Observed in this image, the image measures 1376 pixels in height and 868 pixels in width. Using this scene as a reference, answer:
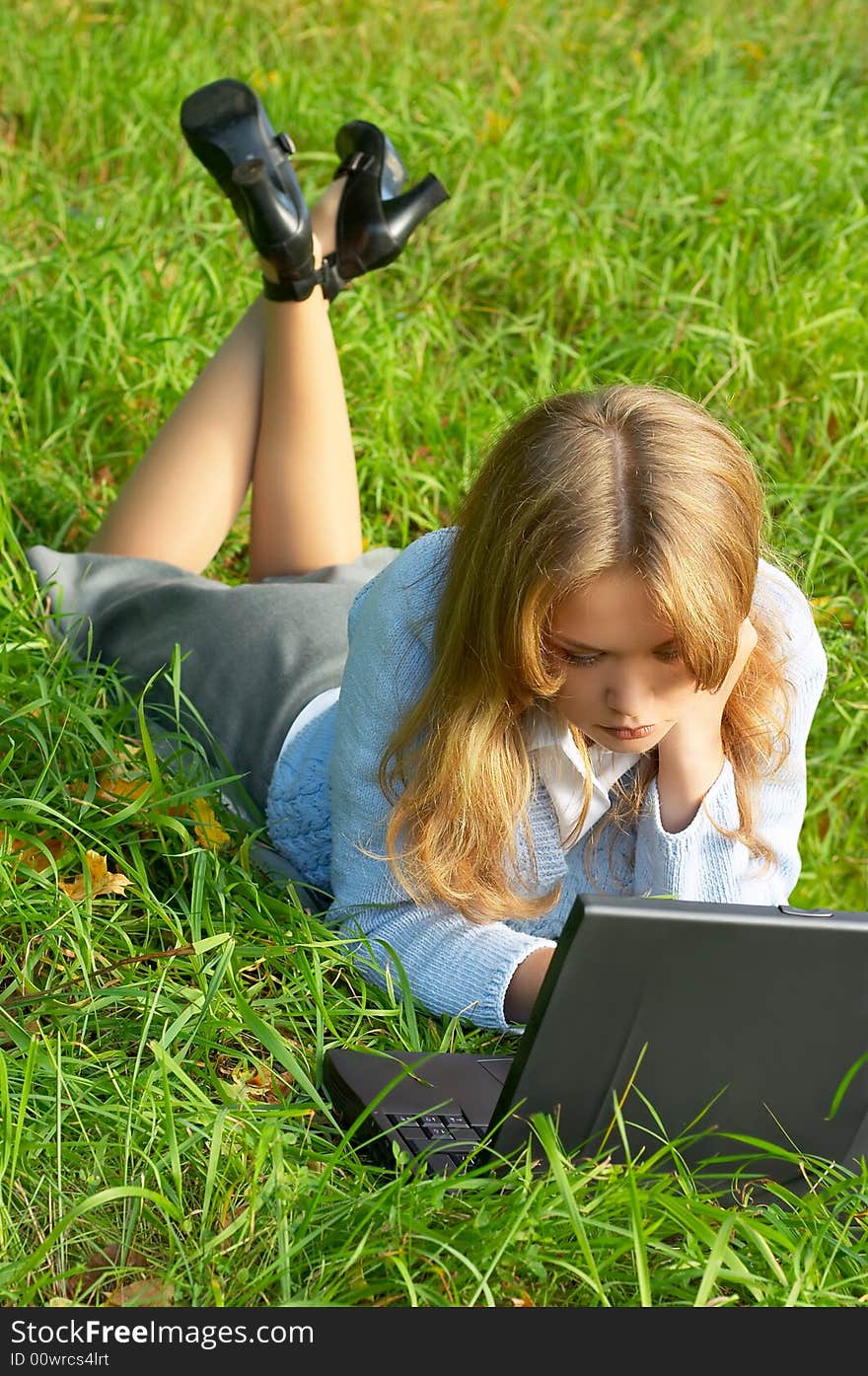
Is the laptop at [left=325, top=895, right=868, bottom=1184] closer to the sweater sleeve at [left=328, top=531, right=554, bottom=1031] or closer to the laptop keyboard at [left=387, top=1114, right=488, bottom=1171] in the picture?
the laptop keyboard at [left=387, top=1114, right=488, bottom=1171]

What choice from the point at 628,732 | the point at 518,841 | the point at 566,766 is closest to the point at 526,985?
the point at 518,841

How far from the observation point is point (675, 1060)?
62.9 inches

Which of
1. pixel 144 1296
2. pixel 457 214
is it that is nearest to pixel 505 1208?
pixel 144 1296

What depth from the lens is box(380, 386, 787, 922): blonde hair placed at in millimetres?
1782

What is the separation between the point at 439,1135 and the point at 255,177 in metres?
1.80

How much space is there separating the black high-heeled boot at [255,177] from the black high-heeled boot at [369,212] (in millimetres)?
226

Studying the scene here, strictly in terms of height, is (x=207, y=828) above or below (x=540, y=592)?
below

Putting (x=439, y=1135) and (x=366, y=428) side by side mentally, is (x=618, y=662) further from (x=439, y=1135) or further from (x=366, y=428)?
(x=366, y=428)

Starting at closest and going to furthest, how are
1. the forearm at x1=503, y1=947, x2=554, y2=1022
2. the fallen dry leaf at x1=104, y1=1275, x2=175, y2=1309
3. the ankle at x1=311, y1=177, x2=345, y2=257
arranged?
the fallen dry leaf at x1=104, y1=1275, x2=175, y2=1309 < the forearm at x1=503, y1=947, x2=554, y2=1022 < the ankle at x1=311, y1=177, x2=345, y2=257

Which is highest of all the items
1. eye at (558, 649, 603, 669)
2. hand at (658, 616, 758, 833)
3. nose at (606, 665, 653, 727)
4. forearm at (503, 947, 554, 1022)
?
eye at (558, 649, 603, 669)

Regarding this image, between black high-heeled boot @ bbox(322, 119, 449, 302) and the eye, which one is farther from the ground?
black high-heeled boot @ bbox(322, 119, 449, 302)

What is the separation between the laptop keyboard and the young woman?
29cm

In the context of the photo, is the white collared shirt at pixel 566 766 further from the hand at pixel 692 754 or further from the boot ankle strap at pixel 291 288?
the boot ankle strap at pixel 291 288

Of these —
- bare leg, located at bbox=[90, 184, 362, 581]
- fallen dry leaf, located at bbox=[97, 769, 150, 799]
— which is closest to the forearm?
fallen dry leaf, located at bbox=[97, 769, 150, 799]
